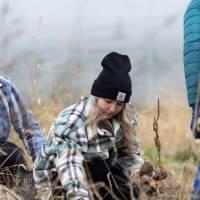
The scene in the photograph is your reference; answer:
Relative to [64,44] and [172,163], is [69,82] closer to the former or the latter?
[64,44]

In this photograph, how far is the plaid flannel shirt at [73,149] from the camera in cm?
400

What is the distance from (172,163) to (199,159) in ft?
11.3

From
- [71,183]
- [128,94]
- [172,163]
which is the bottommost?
[172,163]

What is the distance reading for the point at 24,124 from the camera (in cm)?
481

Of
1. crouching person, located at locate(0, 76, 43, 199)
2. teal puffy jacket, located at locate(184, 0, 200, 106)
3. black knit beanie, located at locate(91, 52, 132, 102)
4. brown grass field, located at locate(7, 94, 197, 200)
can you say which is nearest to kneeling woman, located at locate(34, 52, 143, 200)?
black knit beanie, located at locate(91, 52, 132, 102)

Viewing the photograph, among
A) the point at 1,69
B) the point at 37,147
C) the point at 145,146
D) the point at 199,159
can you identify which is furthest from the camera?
the point at 145,146

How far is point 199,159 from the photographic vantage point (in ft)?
10.2

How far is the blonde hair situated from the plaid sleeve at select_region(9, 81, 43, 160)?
585mm

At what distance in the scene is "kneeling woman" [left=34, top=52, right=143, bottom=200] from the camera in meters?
4.07

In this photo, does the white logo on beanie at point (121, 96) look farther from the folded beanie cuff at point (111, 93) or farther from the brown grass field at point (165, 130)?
the brown grass field at point (165, 130)

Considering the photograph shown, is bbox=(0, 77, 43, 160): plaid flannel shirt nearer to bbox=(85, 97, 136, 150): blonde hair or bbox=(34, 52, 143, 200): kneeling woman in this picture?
bbox=(34, 52, 143, 200): kneeling woman

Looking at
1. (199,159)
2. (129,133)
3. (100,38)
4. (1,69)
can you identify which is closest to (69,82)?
(100,38)

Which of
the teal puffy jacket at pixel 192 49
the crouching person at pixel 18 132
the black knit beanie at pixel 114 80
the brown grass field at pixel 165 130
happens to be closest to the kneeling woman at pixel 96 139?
the black knit beanie at pixel 114 80

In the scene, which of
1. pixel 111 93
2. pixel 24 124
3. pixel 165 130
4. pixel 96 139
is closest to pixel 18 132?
pixel 24 124
